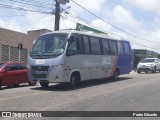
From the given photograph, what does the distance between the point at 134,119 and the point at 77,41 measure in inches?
372

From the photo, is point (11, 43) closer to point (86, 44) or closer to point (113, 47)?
point (113, 47)

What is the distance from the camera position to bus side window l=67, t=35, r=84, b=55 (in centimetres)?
1764

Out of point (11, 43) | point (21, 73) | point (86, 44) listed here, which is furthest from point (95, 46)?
point (11, 43)

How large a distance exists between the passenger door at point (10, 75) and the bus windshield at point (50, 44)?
2.09 m

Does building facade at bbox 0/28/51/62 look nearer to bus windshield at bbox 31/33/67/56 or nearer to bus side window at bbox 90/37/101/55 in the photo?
bus side window at bbox 90/37/101/55

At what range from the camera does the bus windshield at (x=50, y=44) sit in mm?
17297

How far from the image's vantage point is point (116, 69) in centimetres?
2448

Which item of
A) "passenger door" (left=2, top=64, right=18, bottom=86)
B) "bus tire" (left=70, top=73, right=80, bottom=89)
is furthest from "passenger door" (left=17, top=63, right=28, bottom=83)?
"bus tire" (left=70, top=73, right=80, bottom=89)

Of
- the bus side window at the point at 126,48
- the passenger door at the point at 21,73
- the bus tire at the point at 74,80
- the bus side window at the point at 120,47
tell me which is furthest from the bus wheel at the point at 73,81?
the bus side window at the point at 126,48

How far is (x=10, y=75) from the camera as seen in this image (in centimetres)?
1925

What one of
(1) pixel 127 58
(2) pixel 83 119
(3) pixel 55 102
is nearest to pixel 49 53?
(3) pixel 55 102

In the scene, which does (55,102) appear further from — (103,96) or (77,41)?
(77,41)

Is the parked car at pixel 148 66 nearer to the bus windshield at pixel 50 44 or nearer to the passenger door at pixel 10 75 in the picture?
the passenger door at pixel 10 75

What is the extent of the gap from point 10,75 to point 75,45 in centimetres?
404
